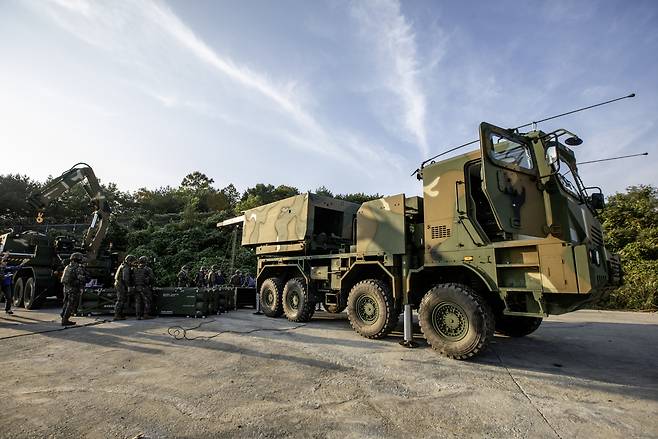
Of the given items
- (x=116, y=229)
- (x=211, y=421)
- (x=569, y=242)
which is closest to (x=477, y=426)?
(x=211, y=421)

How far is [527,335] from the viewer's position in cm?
702

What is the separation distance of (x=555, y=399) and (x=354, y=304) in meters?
3.80

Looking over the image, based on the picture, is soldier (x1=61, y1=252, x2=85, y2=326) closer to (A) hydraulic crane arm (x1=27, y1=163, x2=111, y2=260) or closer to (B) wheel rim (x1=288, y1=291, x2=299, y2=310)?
(A) hydraulic crane arm (x1=27, y1=163, x2=111, y2=260)

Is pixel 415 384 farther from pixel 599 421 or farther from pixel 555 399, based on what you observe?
pixel 599 421

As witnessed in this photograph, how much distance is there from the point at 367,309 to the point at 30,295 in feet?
36.5

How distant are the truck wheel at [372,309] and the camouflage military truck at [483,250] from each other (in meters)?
0.02

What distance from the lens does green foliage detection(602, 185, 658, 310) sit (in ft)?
42.6

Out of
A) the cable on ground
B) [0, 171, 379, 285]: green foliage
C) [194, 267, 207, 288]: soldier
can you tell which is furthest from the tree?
the cable on ground

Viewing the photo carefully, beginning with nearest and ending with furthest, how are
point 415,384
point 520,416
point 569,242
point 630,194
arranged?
point 520,416 < point 415,384 < point 569,242 < point 630,194

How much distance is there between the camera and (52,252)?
37.9 ft

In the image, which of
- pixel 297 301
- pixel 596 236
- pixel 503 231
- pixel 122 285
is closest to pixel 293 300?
pixel 297 301

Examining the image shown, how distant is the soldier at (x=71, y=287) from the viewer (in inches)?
300

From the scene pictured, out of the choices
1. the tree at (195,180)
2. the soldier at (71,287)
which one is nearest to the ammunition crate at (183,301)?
the soldier at (71,287)

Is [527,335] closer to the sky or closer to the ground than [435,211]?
closer to the ground
